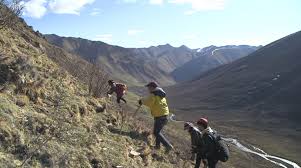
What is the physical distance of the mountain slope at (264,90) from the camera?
447 ft

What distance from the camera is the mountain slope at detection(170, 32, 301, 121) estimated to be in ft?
447

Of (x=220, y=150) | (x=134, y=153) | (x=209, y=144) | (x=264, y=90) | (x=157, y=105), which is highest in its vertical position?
(x=157, y=105)

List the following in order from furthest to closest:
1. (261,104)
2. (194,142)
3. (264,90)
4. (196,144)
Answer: (264,90) → (261,104) → (194,142) → (196,144)

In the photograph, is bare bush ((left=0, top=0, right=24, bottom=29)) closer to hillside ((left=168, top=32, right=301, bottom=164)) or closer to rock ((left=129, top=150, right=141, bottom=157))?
rock ((left=129, top=150, right=141, bottom=157))

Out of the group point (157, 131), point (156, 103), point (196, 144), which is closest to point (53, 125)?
point (196, 144)

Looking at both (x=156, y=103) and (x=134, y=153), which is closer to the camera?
(x=134, y=153)

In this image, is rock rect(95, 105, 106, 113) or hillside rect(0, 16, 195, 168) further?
rock rect(95, 105, 106, 113)

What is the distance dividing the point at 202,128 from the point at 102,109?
5.10 m

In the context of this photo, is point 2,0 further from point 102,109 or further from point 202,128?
point 202,128

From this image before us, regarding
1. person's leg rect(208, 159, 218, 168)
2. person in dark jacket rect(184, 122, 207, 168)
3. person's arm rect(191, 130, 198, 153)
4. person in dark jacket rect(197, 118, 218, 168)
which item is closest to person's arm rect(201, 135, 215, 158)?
person in dark jacket rect(197, 118, 218, 168)

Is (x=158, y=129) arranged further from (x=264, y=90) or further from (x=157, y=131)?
(x=264, y=90)

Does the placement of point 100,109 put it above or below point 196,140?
above

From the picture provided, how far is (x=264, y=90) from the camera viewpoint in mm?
157000

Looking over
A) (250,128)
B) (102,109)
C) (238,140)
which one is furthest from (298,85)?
(102,109)
